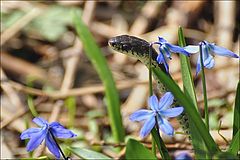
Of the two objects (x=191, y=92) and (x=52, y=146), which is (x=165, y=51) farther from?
(x=52, y=146)

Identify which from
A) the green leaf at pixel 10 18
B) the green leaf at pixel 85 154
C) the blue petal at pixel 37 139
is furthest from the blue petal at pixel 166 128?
the green leaf at pixel 10 18

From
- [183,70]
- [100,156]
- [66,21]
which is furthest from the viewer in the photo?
[66,21]

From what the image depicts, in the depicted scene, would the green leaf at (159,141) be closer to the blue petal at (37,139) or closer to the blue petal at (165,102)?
the blue petal at (165,102)

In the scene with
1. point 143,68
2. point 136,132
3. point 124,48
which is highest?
point 124,48

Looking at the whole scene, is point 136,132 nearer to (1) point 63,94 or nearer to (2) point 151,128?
(1) point 63,94

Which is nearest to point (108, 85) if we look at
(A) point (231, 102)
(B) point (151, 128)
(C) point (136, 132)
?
(C) point (136, 132)

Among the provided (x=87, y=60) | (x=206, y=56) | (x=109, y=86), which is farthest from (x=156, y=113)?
(x=87, y=60)

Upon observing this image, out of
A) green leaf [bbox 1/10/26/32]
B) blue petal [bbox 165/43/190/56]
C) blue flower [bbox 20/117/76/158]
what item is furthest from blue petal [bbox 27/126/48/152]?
green leaf [bbox 1/10/26/32]

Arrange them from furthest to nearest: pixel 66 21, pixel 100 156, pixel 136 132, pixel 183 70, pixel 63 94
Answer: pixel 66 21 → pixel 63 94 → pixel 136 132 → pixel 100 156 → pixel 183 70
